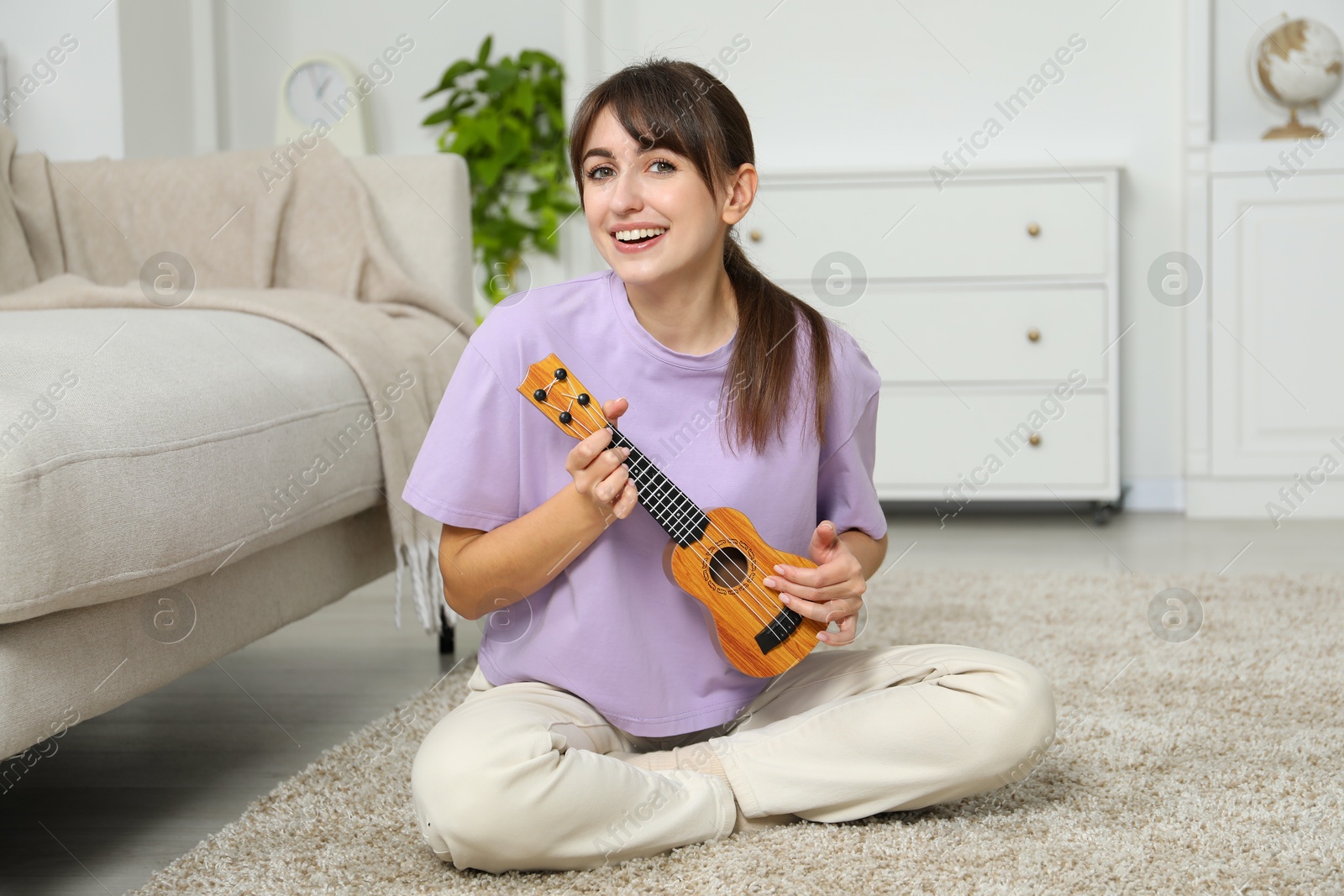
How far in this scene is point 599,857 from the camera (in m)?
0.90

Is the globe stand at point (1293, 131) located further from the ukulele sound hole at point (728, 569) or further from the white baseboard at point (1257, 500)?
the ukulele sound hole at point (728, 569)

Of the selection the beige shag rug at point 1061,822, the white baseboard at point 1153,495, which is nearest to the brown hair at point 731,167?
the beige shag rug at point 1061,822

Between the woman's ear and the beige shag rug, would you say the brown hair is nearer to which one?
the woman's ear

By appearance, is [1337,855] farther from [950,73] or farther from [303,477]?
[950,73]

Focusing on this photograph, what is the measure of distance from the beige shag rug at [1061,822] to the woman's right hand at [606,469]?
0.27 m

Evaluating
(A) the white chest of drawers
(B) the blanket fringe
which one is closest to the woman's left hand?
(B) the blanket fringe

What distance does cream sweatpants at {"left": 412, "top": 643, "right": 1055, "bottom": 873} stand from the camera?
0.87m

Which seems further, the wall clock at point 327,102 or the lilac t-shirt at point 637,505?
the wall clock at point 327,102

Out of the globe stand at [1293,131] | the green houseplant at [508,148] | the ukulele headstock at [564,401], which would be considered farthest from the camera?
the green houseplant at [508,148]

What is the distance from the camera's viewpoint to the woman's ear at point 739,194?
1002 mm

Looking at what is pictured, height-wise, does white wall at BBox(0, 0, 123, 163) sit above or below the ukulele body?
above

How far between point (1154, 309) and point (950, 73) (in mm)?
759

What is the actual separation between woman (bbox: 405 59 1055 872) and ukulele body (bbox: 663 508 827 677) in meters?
0.02

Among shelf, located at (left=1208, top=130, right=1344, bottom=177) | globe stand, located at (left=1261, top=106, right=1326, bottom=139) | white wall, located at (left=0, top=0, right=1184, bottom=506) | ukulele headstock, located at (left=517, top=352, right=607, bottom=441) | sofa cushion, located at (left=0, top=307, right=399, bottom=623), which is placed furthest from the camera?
white wall, located at (left=0, top=0, right=1184, bottom=506)
